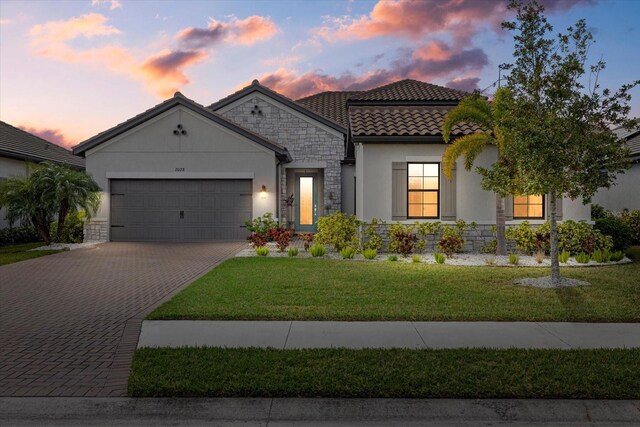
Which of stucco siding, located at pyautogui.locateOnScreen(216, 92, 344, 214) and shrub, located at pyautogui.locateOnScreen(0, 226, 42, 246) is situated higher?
stucco siding, located at pyautogui.locateOnScreen(216, 92, 344, 214)

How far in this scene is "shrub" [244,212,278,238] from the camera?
65.1 ft

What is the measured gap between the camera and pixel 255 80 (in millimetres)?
25172

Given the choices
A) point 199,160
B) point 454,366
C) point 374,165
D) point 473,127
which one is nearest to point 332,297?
point 454,366

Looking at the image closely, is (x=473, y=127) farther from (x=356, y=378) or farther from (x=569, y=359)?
(x=356, y=378)

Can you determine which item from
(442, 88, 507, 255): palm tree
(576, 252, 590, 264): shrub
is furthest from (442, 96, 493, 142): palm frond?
(576, 252, 590, 264): shrub

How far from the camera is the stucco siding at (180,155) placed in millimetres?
21281

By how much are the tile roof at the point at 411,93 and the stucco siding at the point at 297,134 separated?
2494mm

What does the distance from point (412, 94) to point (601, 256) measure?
1347 cm

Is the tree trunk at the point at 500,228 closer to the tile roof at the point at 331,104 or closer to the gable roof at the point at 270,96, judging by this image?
the gable roof at the point at 270,96

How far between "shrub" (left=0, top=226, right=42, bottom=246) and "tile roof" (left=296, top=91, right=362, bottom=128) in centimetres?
1431

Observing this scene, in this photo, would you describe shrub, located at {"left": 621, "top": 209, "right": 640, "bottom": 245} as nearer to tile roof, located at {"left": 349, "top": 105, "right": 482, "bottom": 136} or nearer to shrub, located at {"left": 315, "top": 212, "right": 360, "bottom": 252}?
tile roof, located at {"left": 349, "top": 105, "right": 482, "bottom": 136}

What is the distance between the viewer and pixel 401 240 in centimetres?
1617

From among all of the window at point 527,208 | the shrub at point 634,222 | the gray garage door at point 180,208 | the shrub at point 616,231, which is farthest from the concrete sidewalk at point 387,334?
the shrub at point 634,222

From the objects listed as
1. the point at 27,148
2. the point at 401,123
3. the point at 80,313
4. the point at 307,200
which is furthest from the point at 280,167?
the point at 80,313
